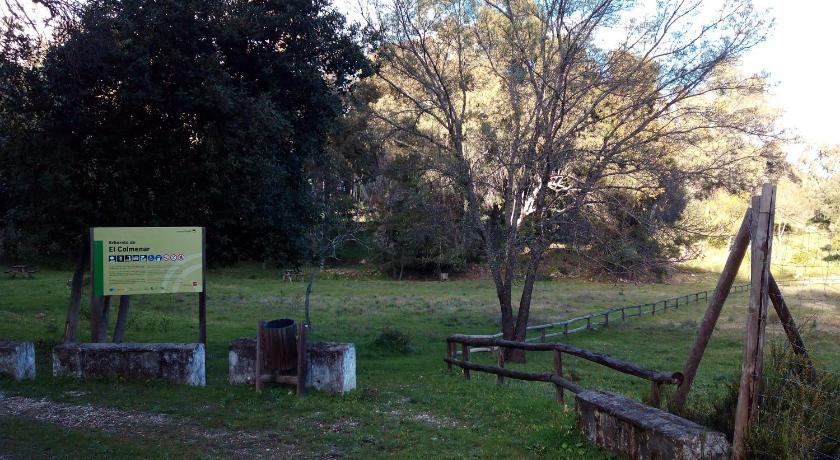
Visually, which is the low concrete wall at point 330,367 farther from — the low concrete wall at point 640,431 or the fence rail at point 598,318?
the fence rail at point 598,318

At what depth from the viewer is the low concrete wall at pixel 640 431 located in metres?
5.37

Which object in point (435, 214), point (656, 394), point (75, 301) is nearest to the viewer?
point (656, 394)

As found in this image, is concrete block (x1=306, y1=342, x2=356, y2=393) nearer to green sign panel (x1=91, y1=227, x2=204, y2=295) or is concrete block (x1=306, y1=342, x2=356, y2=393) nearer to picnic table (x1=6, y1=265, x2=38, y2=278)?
green sign panel (x1=91, y1=227, x2=204, y2=295)

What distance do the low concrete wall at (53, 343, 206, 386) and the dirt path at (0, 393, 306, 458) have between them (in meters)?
1.12

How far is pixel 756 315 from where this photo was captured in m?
5.46

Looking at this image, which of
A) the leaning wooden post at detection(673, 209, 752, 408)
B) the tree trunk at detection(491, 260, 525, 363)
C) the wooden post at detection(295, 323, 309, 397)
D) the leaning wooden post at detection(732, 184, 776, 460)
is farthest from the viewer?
the tree trunk at detection(491, 260, 525, 363)

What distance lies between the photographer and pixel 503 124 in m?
19.8

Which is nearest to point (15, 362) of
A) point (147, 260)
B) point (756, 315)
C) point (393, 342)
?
point (147, 260)

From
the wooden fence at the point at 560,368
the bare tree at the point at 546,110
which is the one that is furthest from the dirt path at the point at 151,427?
the bare tree at the point at 546,110

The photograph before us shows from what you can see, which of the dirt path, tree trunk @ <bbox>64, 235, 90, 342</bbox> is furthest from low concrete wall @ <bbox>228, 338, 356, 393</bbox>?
tree trunk @ <bbox>64, 235, 90, 342</bbox>

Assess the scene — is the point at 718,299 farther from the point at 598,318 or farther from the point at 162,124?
the point at 598,318

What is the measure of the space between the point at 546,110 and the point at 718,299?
12.4 m

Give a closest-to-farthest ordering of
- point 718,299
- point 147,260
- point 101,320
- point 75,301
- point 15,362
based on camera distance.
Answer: point 718,299 < point 15,362 < point 147,260 < point 101,320 < point 75,301

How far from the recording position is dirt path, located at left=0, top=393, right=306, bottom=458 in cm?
698
